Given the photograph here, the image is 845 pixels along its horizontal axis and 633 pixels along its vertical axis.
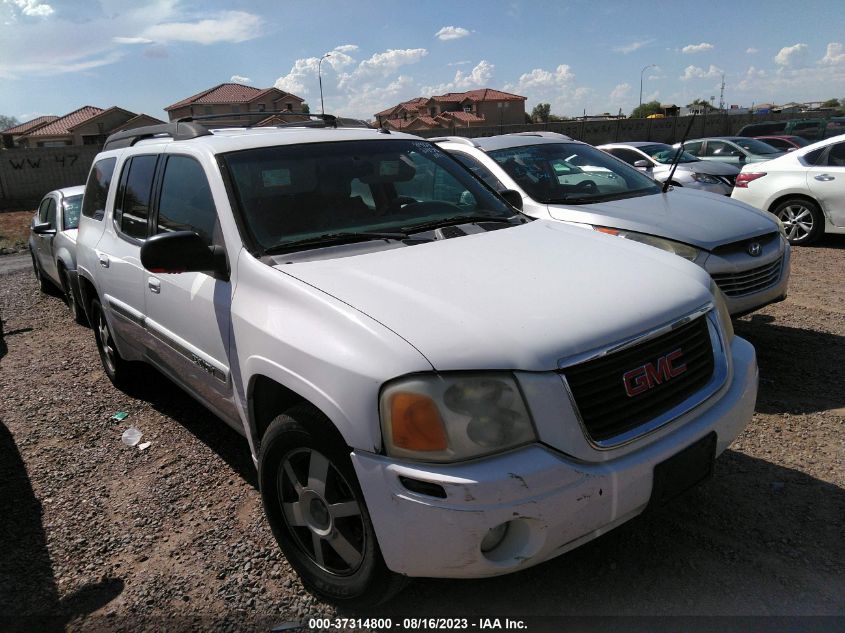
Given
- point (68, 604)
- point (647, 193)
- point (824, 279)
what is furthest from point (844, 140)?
point (68, 604)

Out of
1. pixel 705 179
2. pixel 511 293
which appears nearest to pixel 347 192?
pixel 511 293

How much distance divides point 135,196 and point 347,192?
1.57 metres

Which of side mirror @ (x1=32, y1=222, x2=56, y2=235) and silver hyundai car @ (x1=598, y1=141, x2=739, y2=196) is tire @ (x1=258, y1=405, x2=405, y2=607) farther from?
silver hyundai car @ (x1=598, y1=141, x2=739, y2=196)

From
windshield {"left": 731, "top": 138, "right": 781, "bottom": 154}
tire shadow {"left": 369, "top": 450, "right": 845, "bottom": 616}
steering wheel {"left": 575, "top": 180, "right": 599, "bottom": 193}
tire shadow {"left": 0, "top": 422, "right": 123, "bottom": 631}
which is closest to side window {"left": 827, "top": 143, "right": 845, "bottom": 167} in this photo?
steering wheel {"left": 575, "top": 180, "right": 599, "bottom": 193}

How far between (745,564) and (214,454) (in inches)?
116

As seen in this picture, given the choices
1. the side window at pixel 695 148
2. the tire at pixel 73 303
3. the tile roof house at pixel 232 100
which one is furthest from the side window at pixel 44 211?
the tile roof house at pixel 232 100

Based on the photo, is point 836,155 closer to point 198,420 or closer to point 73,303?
point 198,420

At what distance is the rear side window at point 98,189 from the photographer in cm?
454

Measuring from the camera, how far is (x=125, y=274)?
3943mm

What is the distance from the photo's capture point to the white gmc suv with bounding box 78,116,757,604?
1980 millimetres

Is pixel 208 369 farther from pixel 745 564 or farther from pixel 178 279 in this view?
pixel 745 564

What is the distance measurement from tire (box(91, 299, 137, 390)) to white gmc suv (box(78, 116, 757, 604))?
1.57m

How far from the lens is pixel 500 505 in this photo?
191cm

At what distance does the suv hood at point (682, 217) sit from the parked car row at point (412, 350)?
1627 millimetres
